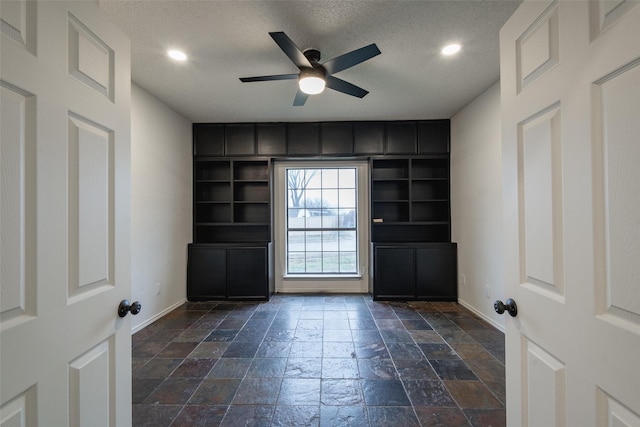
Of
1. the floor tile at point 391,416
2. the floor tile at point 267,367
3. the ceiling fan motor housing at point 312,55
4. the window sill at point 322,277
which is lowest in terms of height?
the floor tile at point 391,416

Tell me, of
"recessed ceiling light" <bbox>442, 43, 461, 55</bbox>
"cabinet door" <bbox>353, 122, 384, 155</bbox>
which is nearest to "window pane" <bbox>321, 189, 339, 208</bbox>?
"cabinet door" <bbox>353, 122, 384, 155</bbox>

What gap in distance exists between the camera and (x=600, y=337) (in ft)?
2.37

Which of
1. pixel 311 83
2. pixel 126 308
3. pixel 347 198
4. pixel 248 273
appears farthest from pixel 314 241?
pixel 126 308

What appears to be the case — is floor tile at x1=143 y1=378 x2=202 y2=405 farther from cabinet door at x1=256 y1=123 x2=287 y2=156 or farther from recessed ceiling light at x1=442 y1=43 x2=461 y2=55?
recessed ceiling light at x1=442 y1=43 x2=461 y2=55

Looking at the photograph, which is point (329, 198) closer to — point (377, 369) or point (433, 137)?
point (433, 137)

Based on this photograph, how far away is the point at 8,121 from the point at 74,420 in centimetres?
95

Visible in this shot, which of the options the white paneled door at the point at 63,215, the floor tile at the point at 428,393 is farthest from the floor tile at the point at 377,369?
the white paneled door at the point at 63,215

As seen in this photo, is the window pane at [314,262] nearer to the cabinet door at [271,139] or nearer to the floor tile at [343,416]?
the cabinet door at [271,139]

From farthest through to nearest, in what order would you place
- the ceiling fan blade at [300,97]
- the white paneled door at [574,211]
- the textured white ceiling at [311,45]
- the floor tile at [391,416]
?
the ceiling fan blade at [300,97] < the textured white ceiling at [311,45] < the floor tile at [391,416] < the white paneled door at [574,211]

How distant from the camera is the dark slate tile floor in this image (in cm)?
169

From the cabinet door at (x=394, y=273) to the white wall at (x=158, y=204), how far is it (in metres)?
2.88

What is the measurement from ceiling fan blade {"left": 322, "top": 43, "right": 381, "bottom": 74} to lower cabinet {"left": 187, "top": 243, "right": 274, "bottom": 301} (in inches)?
104

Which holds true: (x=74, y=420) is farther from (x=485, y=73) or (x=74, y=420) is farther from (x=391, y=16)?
(x=485, y=73)

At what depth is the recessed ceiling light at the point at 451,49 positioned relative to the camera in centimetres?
229
